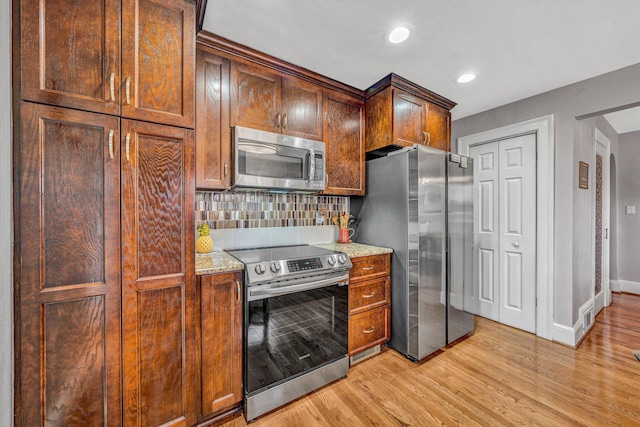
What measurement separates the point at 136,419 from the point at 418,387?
1734 millimetres

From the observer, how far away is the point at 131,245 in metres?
1.25

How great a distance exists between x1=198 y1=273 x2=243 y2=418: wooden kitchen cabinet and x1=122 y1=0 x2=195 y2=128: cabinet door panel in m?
0.93

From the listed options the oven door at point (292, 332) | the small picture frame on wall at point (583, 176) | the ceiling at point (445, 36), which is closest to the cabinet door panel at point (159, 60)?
the ceiling at point (445, 36)

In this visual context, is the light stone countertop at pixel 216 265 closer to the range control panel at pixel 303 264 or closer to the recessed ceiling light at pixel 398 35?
the range control panel at pixel 303 264

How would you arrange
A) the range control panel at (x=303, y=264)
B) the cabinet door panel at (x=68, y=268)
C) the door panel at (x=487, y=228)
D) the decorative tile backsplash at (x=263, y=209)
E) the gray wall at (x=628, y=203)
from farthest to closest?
the gray wall at (x=628, y=203) → the door panel at (x=487, y=228) → the decorative tile backsplash at (x=263, y=209) → the range control panel at (x=303, y=264) → the cabinet door panel at (x=68, y=268)

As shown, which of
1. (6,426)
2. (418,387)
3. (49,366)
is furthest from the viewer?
(418,387)

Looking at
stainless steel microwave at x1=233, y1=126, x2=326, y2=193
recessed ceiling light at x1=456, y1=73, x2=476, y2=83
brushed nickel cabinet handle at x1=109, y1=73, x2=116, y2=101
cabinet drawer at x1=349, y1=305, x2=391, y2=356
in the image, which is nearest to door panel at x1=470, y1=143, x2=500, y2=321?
recessed ceiling light at x1=456, y1=73, x2=476, y2=83

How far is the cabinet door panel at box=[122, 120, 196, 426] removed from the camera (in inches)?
49.2

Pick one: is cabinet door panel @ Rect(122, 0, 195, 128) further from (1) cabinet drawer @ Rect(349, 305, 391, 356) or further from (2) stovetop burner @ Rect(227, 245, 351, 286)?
(1) cabinet drawer @ Rect(349, 305, 391, 356)

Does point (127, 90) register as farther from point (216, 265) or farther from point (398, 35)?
point (398, 35)

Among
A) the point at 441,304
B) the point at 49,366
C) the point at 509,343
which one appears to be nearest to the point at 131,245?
the point at 49,366

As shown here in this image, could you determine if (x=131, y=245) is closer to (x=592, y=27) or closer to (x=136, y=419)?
(x=136, y=419)

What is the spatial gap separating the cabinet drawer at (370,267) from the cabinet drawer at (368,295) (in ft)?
0.18

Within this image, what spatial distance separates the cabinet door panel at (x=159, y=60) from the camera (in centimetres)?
127
